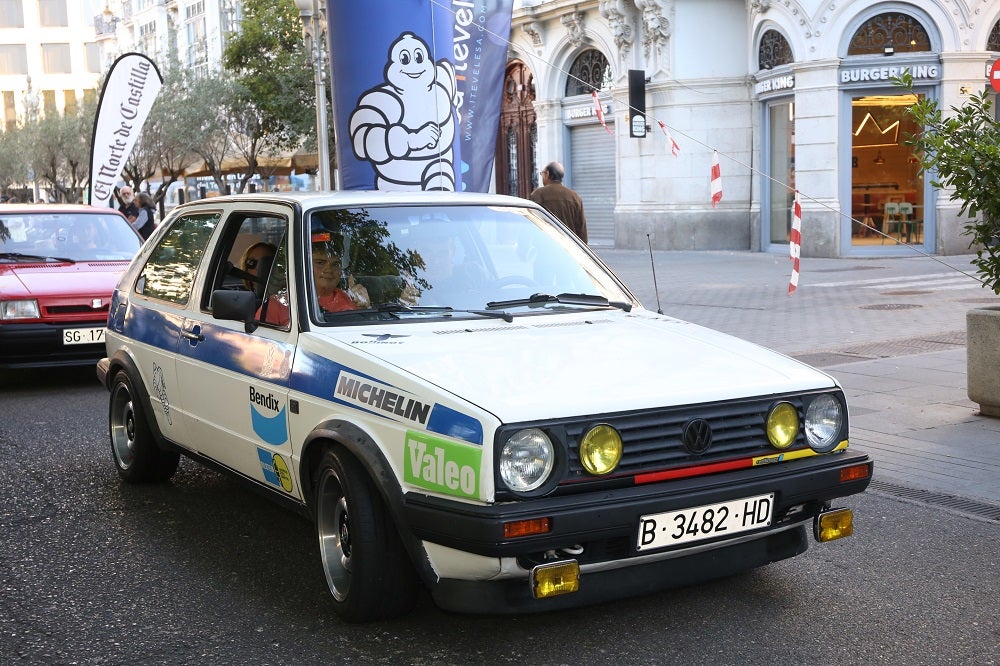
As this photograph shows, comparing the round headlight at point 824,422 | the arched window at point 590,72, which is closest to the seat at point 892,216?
the arched window at point 590,72

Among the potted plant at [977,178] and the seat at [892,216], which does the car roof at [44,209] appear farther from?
the seat at [892,216]

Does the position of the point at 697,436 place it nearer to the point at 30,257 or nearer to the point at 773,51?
the point at 30,257

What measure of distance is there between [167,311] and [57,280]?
482 centimetres

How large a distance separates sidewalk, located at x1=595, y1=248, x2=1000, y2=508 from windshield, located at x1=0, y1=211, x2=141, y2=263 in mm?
6186

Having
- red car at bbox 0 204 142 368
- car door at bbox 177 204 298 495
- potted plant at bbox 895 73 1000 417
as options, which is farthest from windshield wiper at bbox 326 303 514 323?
red car at bbox 0 204 142 368

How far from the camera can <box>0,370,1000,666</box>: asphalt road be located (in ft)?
13.5

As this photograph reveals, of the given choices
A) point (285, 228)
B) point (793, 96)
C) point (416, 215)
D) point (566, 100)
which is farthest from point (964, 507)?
point (566, 100)

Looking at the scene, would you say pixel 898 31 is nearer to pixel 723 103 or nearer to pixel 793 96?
pixel 793 96

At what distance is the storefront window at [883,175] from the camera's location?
75.7 feet

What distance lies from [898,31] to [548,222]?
62.3 feet

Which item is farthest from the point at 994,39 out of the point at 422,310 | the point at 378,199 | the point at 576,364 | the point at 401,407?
the point at 401,407

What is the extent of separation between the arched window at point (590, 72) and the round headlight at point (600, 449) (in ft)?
86.0

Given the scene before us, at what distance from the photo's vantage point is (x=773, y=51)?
80.6 ft

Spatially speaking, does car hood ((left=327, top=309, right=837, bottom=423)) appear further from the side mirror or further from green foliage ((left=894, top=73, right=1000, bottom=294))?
green foliage ((left=894, top=73, right=1000, bottom=294))
